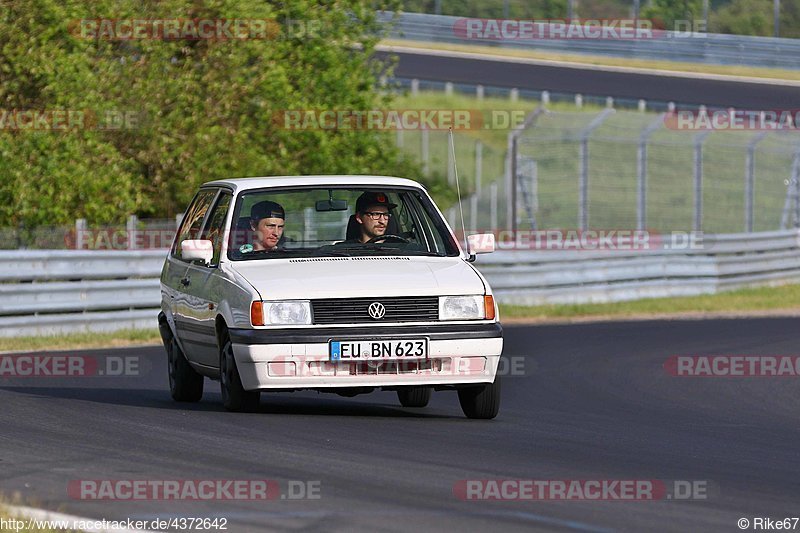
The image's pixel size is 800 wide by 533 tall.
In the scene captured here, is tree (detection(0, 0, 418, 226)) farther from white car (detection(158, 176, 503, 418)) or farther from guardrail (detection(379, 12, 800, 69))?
white car (detection(158, 176, 503, 418))

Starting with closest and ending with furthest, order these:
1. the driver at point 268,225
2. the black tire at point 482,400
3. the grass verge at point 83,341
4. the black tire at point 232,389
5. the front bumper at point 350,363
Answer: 1. the front bumper at point 350,363
2. the black tire at point 232,389
3. the black tire at point 482,400
4. the driver at point 268,225
5. the grass verge at point 83,341

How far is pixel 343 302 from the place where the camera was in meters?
9.92

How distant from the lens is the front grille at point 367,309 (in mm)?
9922

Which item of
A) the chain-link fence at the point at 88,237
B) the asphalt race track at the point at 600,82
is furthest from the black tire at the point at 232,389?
the asphalt race track at the point at 600,82

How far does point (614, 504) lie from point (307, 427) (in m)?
3.22

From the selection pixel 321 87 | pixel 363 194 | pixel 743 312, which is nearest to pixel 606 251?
pixel 743 312

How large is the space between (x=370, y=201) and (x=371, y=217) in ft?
0.40

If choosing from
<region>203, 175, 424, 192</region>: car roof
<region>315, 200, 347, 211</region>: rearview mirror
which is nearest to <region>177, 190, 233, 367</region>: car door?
<region>203, 175, 424, 192</region>: car roof

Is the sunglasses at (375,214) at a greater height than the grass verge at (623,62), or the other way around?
the sunglasses at (375,214)

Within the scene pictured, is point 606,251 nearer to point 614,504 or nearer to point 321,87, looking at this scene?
point 321,87

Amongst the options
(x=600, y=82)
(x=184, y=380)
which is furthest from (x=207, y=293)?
(x=600, y=82)

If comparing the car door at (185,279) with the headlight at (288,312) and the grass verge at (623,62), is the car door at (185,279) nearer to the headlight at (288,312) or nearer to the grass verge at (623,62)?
the headlight at (288,312)

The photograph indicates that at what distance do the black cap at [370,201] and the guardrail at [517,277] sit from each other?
844 centimetres

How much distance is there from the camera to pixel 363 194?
1119 centimetres
